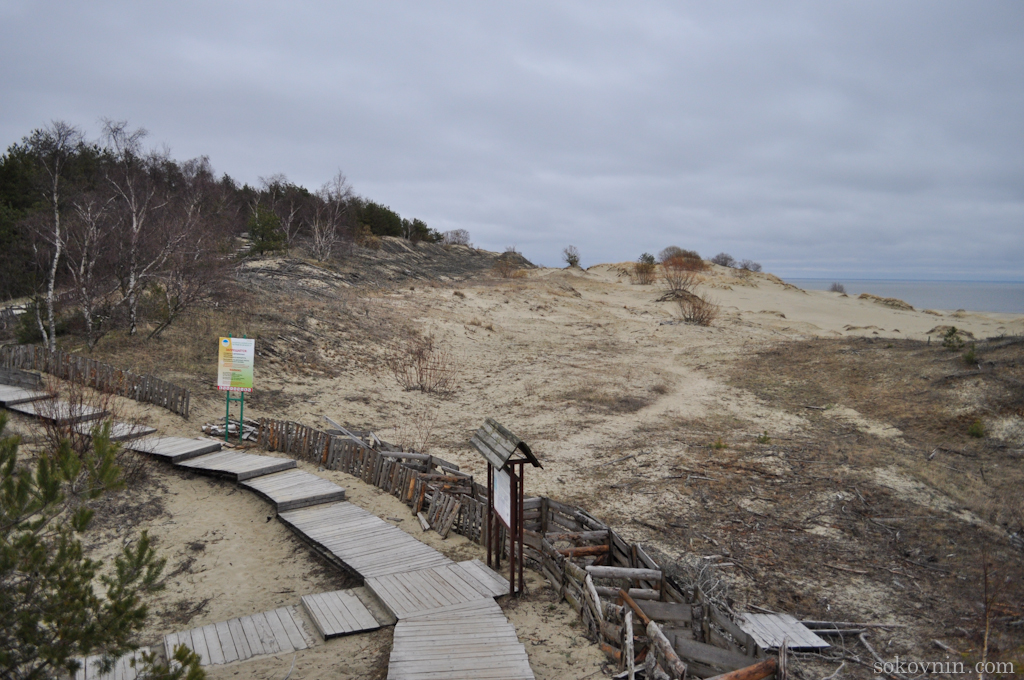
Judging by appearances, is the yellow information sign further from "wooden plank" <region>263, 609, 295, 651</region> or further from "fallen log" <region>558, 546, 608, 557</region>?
"fallen log" <region>558, 546, 608, 557</region>

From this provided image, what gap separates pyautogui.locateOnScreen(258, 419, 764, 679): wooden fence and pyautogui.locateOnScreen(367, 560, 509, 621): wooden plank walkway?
76 cm

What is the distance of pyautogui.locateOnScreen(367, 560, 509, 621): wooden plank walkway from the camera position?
655 cm

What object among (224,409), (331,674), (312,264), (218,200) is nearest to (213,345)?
(224,409)

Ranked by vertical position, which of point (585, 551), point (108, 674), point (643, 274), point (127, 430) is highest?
point (643, 274)

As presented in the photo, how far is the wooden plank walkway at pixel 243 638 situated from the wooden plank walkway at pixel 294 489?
2681 millimetres

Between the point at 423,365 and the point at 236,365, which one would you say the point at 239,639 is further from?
the point at 423,365

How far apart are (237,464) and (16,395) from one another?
4.85 m

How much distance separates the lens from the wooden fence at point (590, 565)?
5602 mm

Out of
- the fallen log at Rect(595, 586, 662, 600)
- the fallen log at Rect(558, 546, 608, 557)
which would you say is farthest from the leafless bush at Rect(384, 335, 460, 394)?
the fallen log at Rect(595, 586, 662, 600)

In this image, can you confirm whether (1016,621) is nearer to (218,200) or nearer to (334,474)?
(334,474)

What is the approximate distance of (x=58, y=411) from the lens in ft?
31.6

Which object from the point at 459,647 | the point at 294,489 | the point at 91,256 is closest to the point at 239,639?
the point at 459,647

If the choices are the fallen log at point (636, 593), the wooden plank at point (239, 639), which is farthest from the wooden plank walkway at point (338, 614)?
the fallen log at point (636, 593)

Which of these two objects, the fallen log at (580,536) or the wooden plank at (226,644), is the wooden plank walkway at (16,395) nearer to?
the wooden plank at (226,644)
